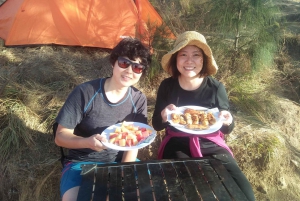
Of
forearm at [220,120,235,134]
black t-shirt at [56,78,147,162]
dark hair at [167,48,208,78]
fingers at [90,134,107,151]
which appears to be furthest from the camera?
dark hair at [167,48,208,78]

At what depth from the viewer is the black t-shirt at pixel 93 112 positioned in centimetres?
196

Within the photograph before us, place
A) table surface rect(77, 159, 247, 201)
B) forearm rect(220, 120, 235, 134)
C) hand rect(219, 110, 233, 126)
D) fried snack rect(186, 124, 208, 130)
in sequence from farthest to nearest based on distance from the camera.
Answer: forearm rect(220, 120, 235, 134) → hand rect(219, 110, 233, 126) → fried snack rect(186, 124, 208, 130) → table surface rect(77, 159, 247, 201)

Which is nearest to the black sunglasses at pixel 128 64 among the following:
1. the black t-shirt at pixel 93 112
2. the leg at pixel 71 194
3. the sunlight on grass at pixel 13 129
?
the black t-shirt at pixel 93 112

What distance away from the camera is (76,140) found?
185 cm

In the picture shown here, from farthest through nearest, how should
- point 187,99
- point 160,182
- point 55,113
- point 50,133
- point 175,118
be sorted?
point 55,113 < point 50,133 < point 187,99 < point 175,118 < point 160,182

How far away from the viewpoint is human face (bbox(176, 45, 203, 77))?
7.44 ft

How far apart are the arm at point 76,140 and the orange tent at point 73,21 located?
2.93 meters

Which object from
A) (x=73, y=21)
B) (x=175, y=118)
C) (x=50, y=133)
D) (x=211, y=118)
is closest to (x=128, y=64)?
(x=175, y=118)

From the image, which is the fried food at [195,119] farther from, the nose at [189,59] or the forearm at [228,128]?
the nose at [189,59]

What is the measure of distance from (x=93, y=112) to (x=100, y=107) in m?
0.06

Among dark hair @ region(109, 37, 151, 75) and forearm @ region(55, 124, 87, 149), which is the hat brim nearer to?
dark hair @ region(109, 37, 151, 75)

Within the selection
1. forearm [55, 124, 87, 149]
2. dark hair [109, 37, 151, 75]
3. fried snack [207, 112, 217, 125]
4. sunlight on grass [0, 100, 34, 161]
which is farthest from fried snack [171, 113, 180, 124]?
sunlight on grass [0, 100, 34, 161]

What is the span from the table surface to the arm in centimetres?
14

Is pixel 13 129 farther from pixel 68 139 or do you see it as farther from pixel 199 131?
pixel 199 131
